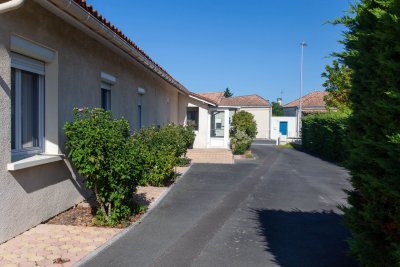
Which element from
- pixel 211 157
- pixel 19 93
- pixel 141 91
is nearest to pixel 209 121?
pixel 211 157

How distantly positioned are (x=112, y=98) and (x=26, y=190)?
4.91m

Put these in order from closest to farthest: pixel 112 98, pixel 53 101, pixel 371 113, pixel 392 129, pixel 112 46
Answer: pixel 392 129
pixel 371 113
pixel 53 101
pixel 112 46
pixel 112 98

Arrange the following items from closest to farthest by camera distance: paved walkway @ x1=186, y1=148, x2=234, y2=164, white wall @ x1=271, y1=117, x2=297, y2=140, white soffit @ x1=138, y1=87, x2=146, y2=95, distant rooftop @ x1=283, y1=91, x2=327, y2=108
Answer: white soffit @ x1=138, y1=87, x2=146, y2=95 → paved walkway @ x1=186, y1=148, x2=234, y2=164 → distant rooftop @ x1=283, y1=91, x2=327, y2=108 → white wall @ x1=271, y1=117, x2=297, y2=140

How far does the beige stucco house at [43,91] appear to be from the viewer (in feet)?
17.4

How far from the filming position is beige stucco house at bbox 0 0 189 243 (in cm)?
532

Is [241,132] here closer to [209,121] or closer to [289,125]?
[209,121]

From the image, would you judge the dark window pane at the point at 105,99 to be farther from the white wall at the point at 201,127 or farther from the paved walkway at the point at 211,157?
the white wall at the point at 201,127

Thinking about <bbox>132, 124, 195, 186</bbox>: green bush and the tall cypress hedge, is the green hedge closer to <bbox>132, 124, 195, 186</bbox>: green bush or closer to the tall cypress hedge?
<bbox>132, 124, 195, 186</bbox>: green bush

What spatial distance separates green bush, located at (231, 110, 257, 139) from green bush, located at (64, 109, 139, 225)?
1823 centimetres

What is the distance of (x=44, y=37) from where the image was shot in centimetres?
632

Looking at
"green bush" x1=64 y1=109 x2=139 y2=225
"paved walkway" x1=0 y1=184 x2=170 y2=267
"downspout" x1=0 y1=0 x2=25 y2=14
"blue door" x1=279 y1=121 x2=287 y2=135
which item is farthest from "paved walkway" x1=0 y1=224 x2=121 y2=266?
"blue door" x1=279 y1=121 x2=287 y2=135

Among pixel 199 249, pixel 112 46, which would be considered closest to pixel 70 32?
pixel 112 46

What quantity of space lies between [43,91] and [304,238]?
5.09 m

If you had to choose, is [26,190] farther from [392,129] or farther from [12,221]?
[392,129]
